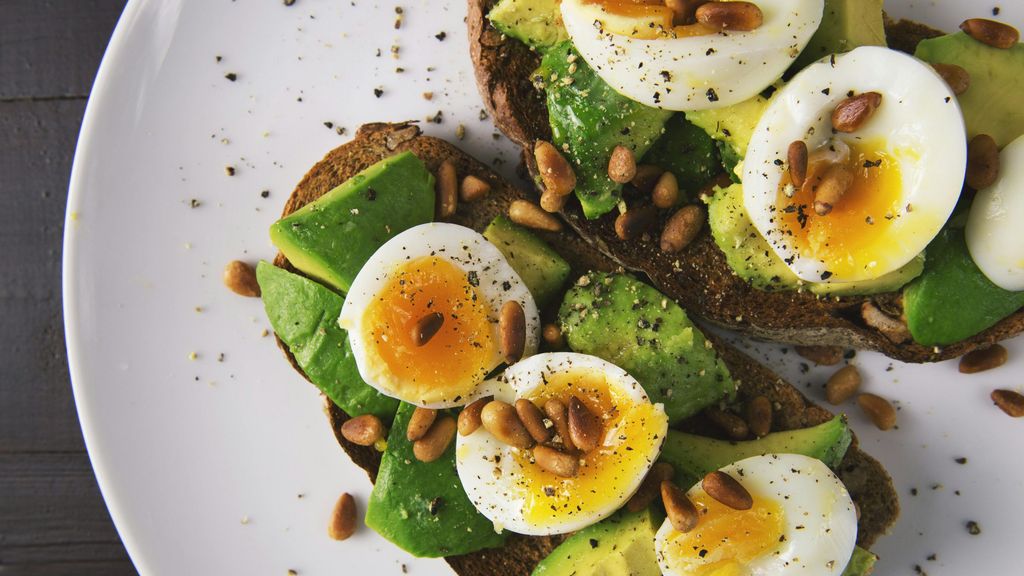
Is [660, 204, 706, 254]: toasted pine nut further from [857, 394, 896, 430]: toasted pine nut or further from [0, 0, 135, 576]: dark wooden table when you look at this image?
[0, 0, 135, 576]: dark wooden table

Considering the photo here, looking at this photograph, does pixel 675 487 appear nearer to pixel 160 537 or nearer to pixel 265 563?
pixel 265 563

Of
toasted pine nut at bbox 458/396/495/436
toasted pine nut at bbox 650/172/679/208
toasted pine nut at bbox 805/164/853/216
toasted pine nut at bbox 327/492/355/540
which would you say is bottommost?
toasted pine nut at bbox 327/492/355/540

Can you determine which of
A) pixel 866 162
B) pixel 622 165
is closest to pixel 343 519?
pixel 622 165

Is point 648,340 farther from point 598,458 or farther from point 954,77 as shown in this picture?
point 954,77

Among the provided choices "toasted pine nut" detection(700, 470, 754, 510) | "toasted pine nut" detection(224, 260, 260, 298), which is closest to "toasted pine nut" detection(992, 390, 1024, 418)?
"toasted pine nut" detection(700, 470, 754, 510)

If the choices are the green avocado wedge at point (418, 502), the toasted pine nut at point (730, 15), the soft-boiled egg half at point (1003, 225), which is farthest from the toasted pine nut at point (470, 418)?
the soft-boiled egg half at point (1003, 225)
